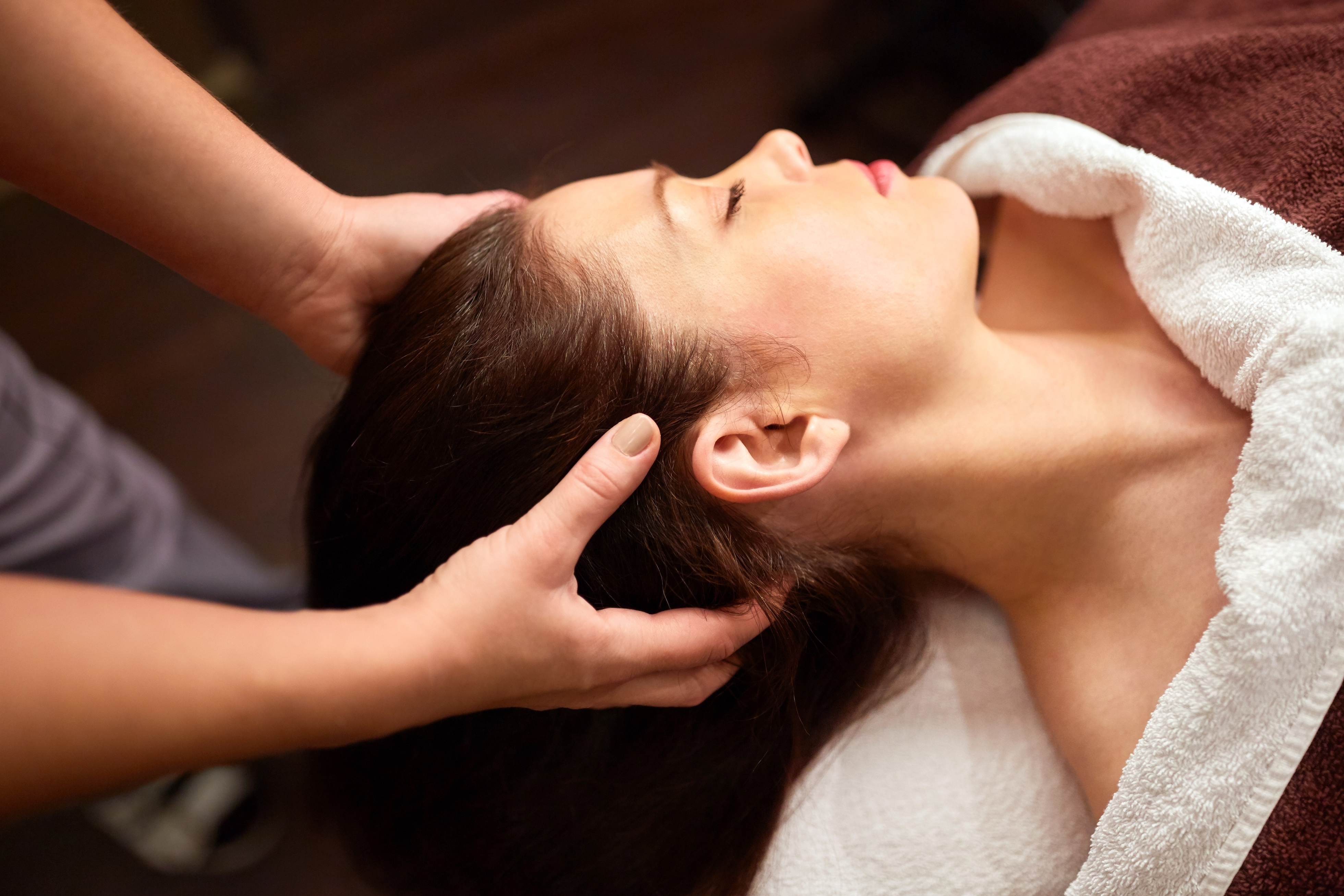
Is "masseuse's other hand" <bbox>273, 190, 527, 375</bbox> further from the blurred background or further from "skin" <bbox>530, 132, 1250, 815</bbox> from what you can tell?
the blurred background

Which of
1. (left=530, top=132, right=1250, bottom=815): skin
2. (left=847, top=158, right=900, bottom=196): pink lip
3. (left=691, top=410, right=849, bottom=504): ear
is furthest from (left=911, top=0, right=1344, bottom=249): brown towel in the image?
(left=691, top=410, right=849, bottom=504): ear

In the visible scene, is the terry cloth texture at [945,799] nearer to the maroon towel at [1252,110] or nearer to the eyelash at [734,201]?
the maroon towel at [1252,110]

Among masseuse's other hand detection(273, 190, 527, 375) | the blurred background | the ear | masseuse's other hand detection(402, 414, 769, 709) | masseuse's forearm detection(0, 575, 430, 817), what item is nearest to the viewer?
masseuse's forearm detection(0, 575, 430, 817)

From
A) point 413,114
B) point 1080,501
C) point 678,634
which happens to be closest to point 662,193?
point 678,634

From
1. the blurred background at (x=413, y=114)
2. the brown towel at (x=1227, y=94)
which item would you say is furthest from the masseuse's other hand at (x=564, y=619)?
the blurred background at (x=413, y=114)

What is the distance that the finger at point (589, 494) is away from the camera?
2.08 feet

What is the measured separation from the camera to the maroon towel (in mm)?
670

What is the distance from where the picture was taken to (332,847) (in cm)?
138

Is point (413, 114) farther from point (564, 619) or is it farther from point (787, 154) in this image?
point (564, 619)

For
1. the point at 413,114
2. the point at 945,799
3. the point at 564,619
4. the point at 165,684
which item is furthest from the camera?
the point at 413,114

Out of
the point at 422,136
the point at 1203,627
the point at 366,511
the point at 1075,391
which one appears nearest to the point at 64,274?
the point at 422,136

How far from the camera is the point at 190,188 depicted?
2.49 ft

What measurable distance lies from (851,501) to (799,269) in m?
0.23

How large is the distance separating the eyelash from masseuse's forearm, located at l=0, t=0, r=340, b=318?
1.38 feet
